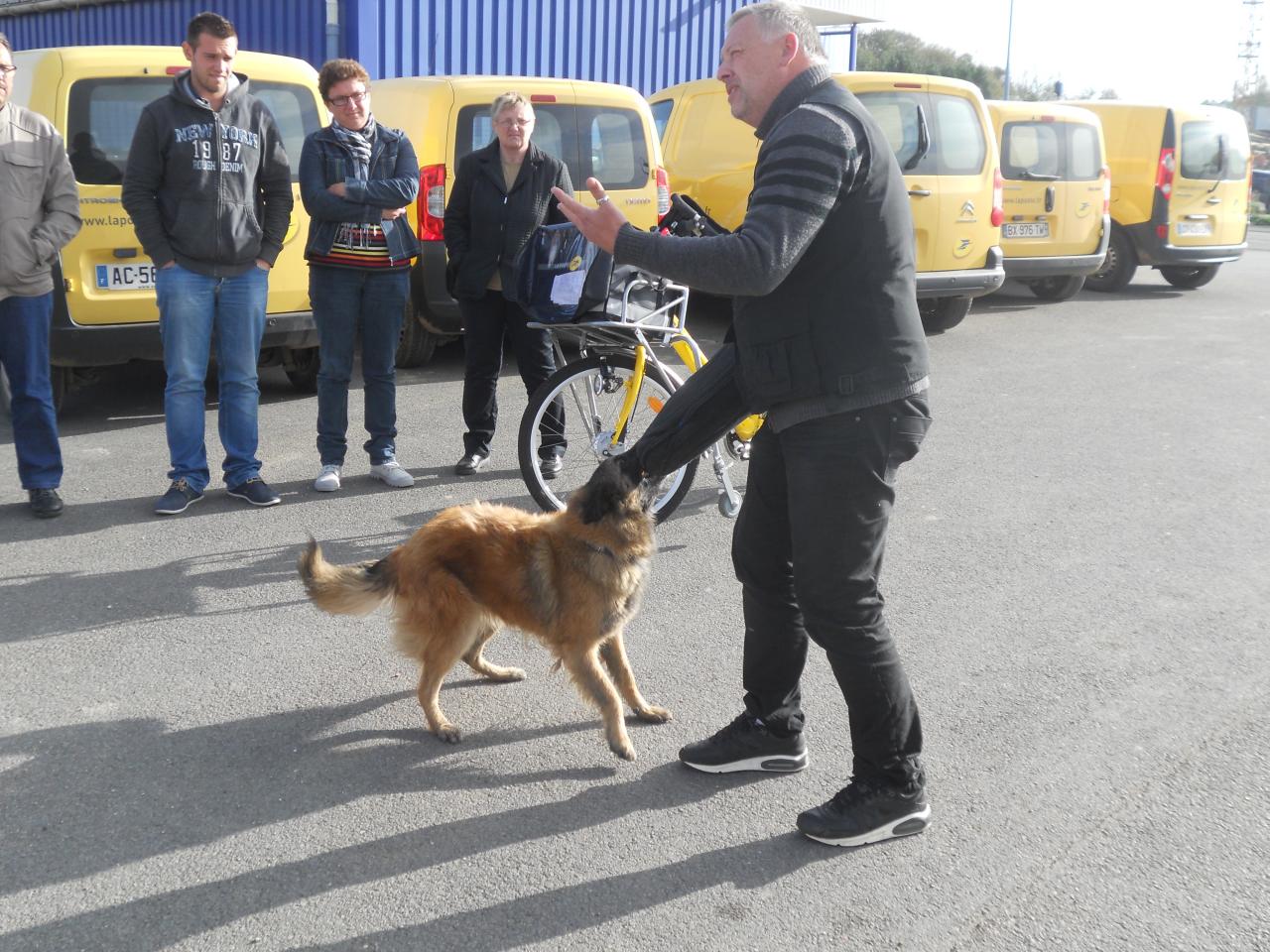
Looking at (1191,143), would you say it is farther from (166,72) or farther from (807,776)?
(807,776)

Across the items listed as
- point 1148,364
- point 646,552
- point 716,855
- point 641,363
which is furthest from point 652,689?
point 1148,364

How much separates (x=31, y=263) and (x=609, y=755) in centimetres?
380

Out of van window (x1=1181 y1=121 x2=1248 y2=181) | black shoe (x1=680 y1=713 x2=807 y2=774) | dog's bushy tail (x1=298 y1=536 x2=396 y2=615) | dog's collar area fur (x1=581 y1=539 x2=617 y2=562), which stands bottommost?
black shoe (x1=680 y1=713 x2=807 y2=774)

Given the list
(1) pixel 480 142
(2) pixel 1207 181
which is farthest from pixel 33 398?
(2) pixel 1207 181

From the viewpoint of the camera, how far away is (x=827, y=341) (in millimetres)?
2953

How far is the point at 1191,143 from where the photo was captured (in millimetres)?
13922

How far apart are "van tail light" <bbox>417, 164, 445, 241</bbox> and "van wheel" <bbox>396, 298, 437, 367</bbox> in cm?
80

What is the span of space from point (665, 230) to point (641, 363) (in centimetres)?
85

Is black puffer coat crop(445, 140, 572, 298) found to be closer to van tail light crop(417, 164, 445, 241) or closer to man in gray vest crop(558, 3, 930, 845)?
van tail light crop(417, 164, 445, 241)

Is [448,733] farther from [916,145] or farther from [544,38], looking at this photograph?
[544,38]

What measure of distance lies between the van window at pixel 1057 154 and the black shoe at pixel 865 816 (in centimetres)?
1076

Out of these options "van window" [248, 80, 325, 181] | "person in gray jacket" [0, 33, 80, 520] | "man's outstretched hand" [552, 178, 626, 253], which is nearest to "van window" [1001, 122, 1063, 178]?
"van window" [248, 80, 325, 181]

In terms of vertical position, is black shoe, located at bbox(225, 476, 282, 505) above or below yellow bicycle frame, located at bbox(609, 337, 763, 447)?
below

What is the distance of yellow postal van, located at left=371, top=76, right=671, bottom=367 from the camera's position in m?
8.35
